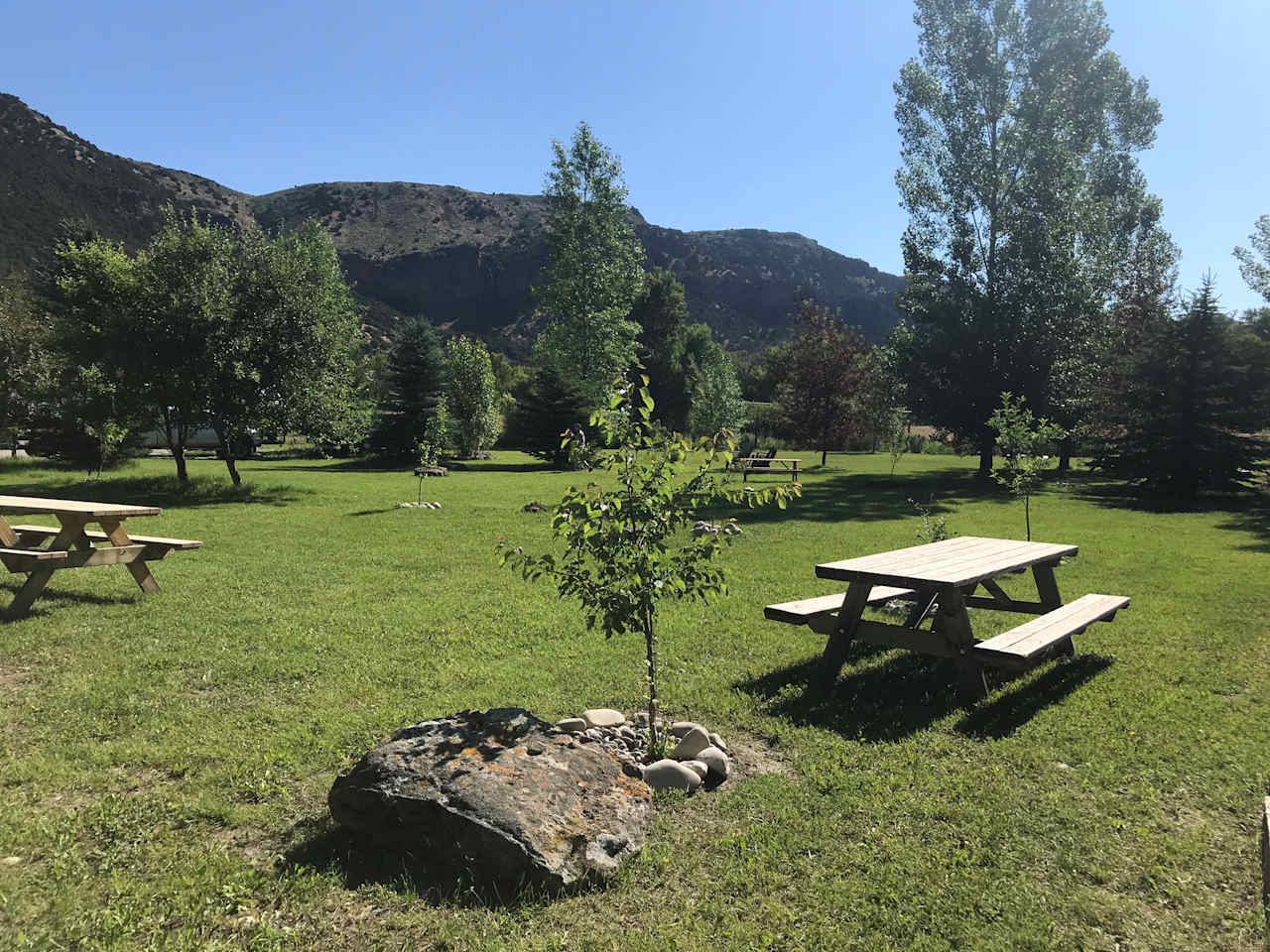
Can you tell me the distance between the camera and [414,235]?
144m

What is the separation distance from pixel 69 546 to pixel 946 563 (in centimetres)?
857

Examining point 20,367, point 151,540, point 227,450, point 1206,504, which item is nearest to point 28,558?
point 151,540

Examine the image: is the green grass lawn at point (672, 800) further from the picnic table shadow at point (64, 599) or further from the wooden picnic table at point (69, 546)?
the wooden picnic table at point (69, 546)

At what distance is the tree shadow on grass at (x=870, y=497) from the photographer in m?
15.8

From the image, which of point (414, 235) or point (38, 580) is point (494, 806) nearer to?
point (38, 580)

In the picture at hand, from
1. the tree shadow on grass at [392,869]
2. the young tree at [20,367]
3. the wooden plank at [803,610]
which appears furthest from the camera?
the young tree at [20,367]

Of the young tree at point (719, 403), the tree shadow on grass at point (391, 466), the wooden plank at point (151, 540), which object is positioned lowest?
the tree shadow on grass at point (391, 466)

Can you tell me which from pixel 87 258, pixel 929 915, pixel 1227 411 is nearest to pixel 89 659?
pixel 929 915

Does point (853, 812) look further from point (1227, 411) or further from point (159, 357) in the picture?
point (1227, 411)

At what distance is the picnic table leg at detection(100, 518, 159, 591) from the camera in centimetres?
747

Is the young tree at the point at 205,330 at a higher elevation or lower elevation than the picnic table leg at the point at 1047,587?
higher

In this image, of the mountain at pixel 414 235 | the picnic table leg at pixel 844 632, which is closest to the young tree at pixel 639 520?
the picnic table leg at pixel 844 632

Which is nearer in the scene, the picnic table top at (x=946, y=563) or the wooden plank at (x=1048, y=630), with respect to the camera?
the wooden plank at (x=1048, y=630)

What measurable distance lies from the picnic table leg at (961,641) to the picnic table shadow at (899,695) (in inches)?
4.5
